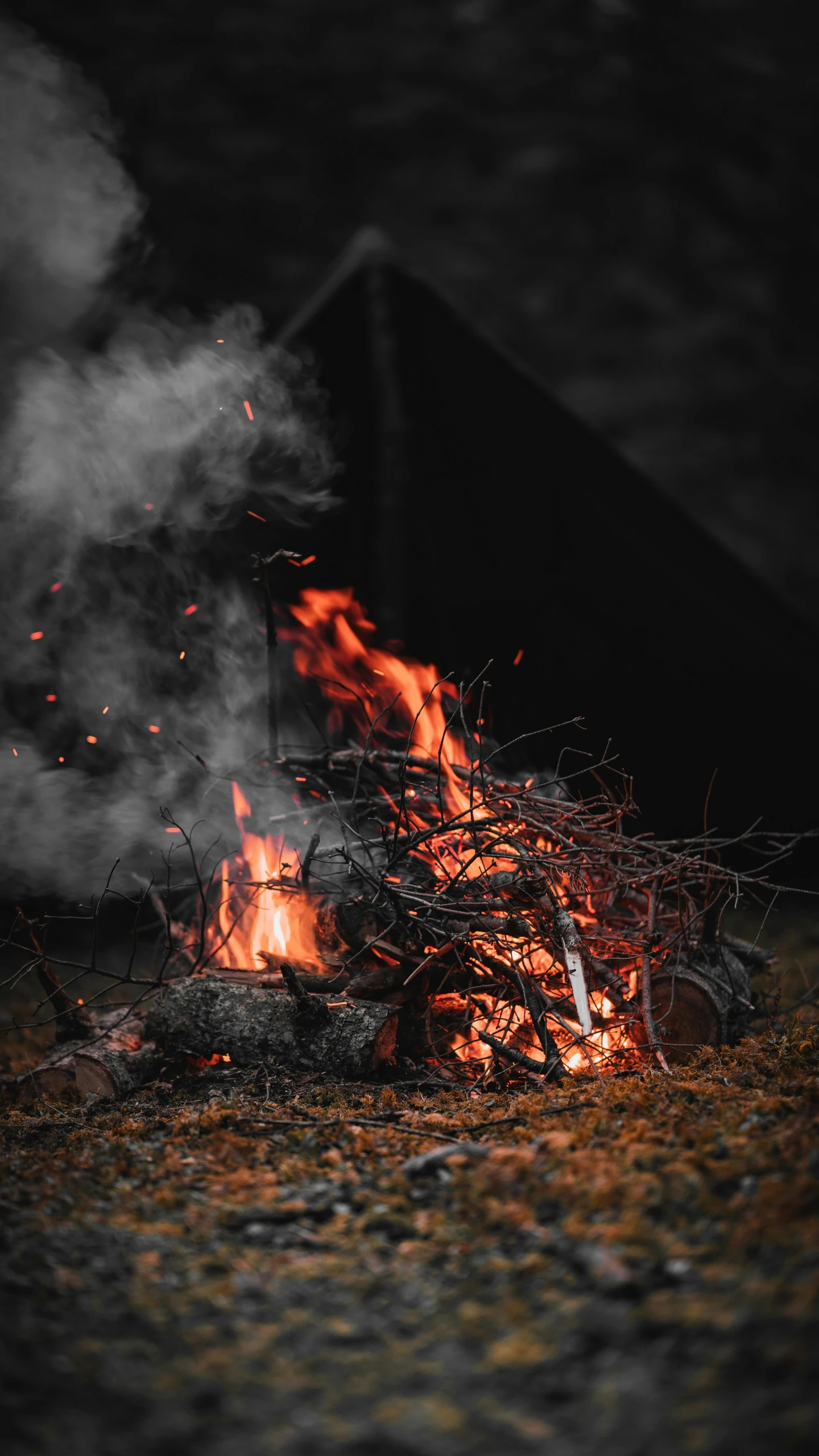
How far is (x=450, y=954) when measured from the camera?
116 inches

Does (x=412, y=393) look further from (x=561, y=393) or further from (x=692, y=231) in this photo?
(x=692, y=231)

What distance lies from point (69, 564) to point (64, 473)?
49 cm

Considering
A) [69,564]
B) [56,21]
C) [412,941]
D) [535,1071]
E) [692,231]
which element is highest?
[56,21]

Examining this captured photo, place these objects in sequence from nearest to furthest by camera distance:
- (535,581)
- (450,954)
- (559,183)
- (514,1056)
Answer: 1. (514,1056)
2. (450,954)
3. (535,581)
4. (559,183)

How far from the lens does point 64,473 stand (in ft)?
12.8

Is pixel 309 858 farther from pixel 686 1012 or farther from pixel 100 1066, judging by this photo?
pixel 686 1012

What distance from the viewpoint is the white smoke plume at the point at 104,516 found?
3.72 m

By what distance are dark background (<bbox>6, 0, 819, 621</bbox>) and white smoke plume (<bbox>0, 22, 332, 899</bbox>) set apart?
5.04 feet

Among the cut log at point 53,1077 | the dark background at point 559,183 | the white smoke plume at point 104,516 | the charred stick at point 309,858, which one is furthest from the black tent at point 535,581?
the cut log at point 53,1077

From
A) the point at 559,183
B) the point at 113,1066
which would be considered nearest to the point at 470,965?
the point at 113,1066

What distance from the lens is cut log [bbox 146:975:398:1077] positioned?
2.62 metres

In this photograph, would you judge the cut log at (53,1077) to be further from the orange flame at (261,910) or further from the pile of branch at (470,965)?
the orange flame at (261,910)

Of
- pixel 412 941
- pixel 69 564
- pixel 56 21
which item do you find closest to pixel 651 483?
pixel 69 564

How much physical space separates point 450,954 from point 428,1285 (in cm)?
152
